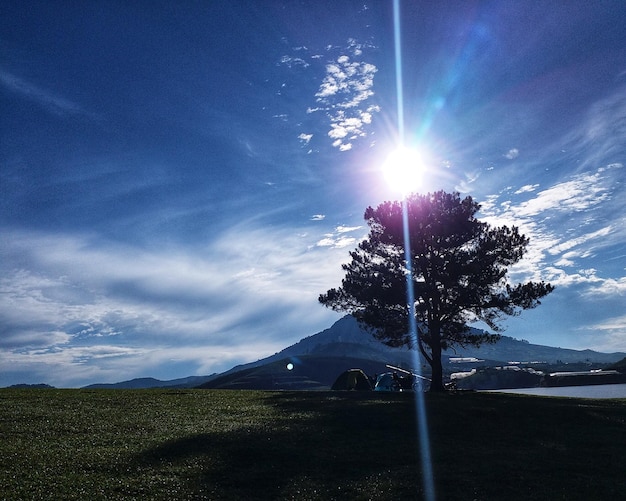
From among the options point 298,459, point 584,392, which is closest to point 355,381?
point 298,459

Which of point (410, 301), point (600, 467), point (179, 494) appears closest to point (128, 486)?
point (179, 494)

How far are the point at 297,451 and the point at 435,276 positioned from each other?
33015mm

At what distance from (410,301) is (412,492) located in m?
35.5

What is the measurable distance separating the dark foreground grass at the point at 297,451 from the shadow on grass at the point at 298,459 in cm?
A: 7

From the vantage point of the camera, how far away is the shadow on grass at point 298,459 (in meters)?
17.4

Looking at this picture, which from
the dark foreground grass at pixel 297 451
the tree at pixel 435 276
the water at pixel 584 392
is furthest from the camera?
the water at pixel 584 392

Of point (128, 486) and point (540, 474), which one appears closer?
point (128, 486)

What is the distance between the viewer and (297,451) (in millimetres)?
22578

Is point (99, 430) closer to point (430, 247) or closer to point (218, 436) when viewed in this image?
point (218, 436)

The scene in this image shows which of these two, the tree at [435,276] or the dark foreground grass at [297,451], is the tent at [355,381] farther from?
the dark foreground grass at [297,451]

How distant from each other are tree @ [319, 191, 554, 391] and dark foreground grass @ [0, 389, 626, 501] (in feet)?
53.9

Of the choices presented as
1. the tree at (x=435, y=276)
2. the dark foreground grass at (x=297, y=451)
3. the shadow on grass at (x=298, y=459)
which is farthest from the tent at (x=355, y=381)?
the shadow on grass at (x=298, y=459)

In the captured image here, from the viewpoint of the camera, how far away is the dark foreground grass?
1708cm

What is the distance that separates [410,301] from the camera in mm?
52469
